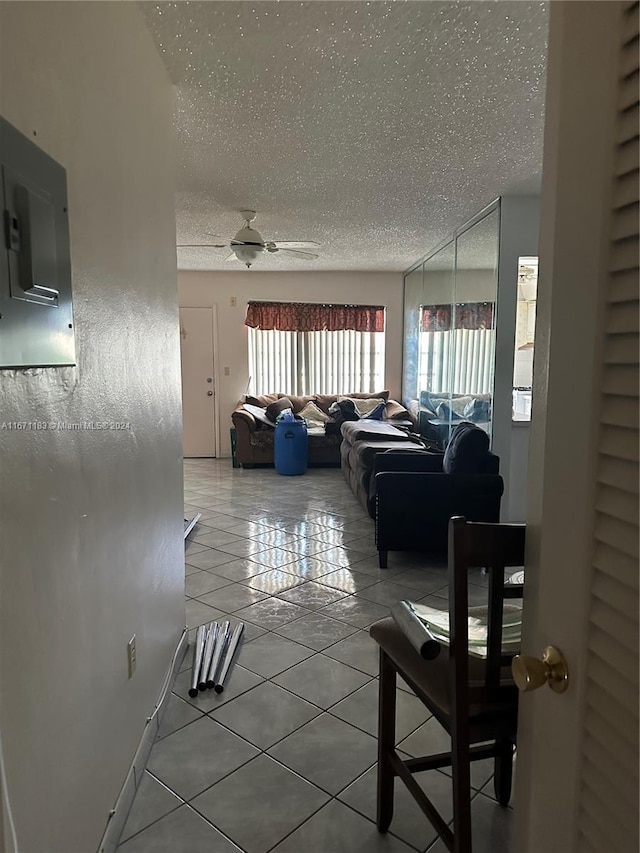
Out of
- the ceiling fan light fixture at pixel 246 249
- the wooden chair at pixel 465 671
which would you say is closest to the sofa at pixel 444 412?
the ceiling fan light fixture at pixel 246 249

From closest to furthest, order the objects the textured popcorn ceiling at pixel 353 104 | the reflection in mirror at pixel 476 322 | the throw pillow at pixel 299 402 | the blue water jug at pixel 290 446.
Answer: the textured popcorn ceiling at pixel 353 104 → the reflection in mirror at pixel 476 322 → the blue water jug at pixel 290 446 → the throw pillow at pixel 299 402

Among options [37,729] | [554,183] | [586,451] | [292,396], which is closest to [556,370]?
[586,451]

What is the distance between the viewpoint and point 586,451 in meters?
0.70

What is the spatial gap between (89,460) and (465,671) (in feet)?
3.39

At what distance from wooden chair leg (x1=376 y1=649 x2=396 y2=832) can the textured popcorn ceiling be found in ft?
6.77

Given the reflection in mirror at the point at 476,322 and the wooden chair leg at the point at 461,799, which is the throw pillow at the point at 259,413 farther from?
the wooden chair leg at the point at 461,799

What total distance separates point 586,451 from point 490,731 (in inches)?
37.3

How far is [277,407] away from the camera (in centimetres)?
730

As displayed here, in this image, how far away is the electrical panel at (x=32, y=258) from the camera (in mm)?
982

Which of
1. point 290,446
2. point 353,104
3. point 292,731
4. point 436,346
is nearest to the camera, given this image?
point 292,731

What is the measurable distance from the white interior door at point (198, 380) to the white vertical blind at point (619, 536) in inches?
284

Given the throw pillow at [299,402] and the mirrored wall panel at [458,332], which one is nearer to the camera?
the mirrored wall panel at [458,332]

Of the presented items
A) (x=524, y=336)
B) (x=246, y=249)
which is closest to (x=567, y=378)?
(x=246, y=249)

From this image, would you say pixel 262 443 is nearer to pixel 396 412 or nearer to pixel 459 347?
pixel 396 412
